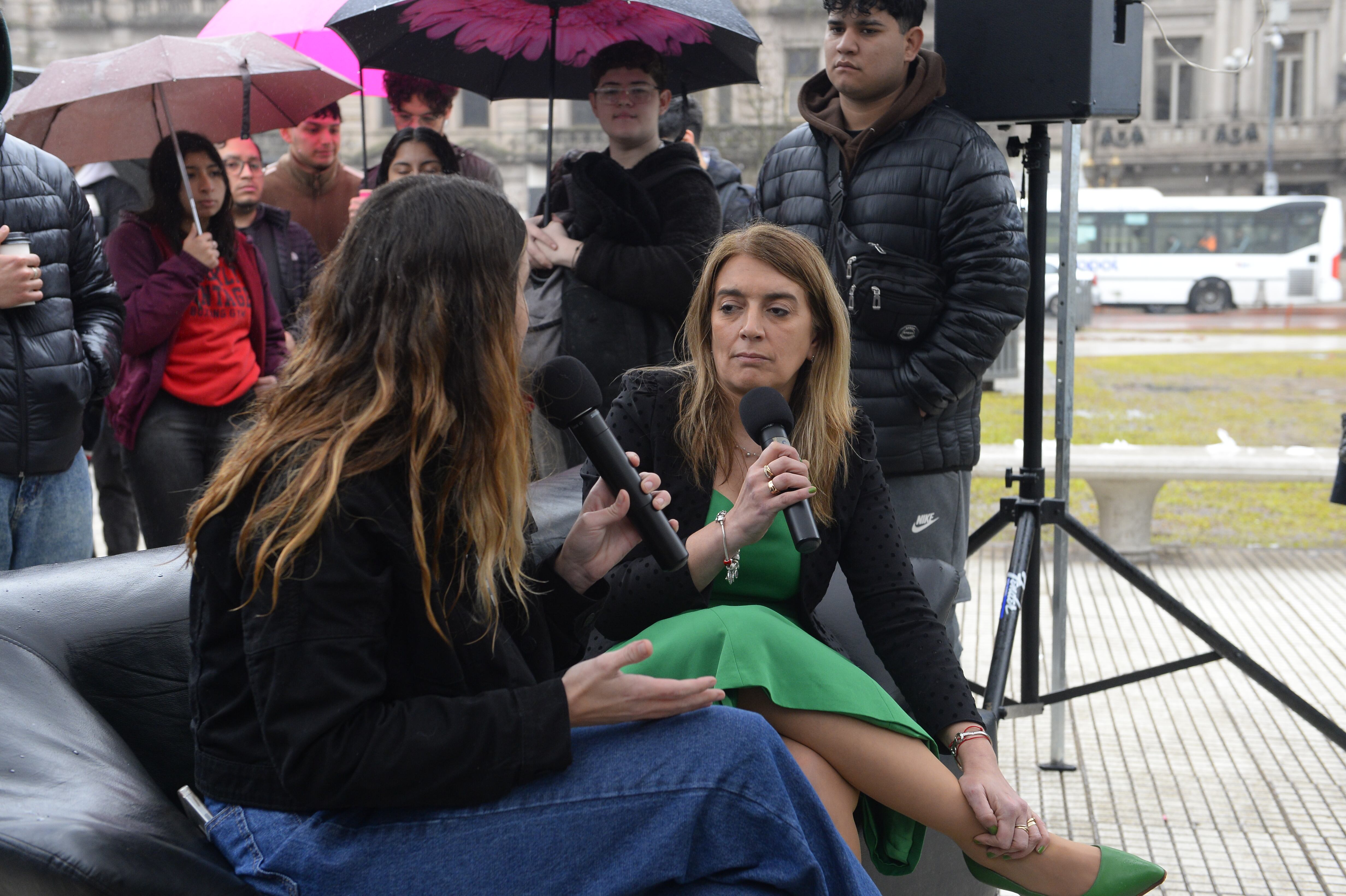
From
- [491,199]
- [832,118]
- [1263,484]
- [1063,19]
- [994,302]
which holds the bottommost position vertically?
[1263,484]

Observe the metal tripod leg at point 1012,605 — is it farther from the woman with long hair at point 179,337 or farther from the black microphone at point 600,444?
the woman with long hair at point 179,337

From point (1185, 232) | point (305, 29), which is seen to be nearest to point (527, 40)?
point (305, 29)

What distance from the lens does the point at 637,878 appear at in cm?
173

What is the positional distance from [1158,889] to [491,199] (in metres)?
2.52

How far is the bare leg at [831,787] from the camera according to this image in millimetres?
2293

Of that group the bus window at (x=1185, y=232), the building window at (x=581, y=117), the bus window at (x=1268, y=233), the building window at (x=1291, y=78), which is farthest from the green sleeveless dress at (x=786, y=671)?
the building window at (x=1291, y=78)

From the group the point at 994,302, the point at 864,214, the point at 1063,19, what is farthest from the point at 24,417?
the point at 1063,19

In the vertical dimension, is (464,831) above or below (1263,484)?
above

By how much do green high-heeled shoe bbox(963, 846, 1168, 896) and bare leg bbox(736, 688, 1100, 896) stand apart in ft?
0.34

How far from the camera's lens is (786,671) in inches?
90.9

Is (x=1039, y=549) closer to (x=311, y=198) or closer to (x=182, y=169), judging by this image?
(x=182, y=169)

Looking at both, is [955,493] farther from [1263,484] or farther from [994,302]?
[1263,484]

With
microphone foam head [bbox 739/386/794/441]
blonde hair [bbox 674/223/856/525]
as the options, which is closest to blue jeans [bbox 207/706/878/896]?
microphone foam head [bbox 739/386/794/441]

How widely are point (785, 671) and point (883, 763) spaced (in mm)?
241
